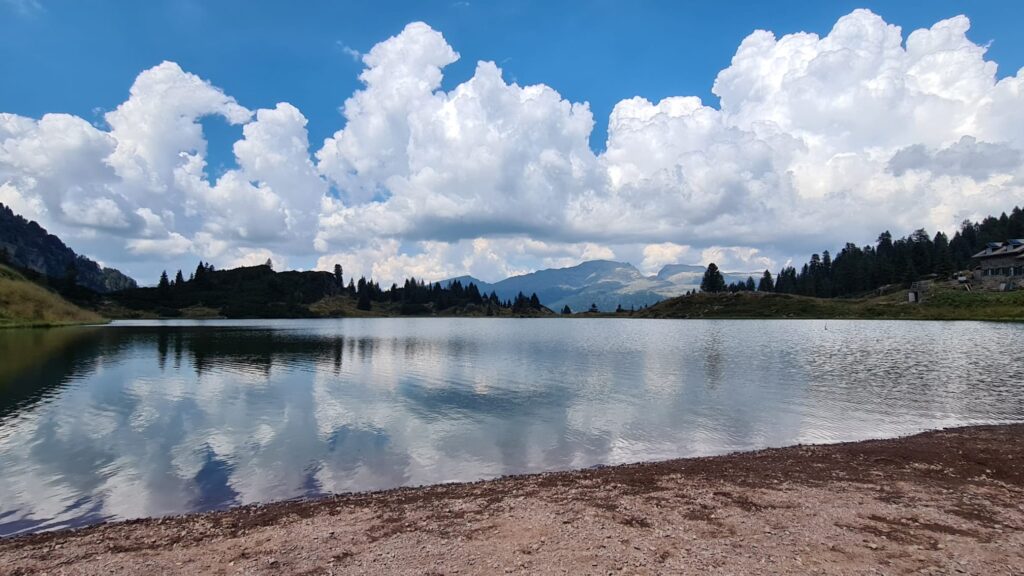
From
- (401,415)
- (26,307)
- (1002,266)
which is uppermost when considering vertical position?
(1002,266)

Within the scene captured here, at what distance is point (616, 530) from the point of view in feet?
51.6

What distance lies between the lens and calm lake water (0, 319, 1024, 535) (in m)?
24.8

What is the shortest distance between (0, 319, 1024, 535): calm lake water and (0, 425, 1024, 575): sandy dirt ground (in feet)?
14.7

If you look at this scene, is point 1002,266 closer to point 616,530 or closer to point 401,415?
point 401,415

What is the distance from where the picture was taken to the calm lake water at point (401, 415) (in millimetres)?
24828

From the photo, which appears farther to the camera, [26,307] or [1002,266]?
[1002,266]

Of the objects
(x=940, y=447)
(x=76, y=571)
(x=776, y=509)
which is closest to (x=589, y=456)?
(x=776, y=509)

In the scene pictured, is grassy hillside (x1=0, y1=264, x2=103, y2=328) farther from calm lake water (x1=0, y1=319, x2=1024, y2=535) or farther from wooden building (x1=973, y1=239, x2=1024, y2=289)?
wooden building (x1=973, y1=239, x2=1024, y2=289)

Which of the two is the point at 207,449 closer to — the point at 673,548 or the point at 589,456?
the point at 589,456

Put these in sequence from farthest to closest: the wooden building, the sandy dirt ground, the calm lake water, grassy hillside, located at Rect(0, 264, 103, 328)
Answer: the wooden building
grassy hillside, located at Rect(0, 264, 103, 328)
the calm lake water
the sandy dirt ground

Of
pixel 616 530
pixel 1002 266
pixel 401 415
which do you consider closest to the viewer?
pixel 616 530

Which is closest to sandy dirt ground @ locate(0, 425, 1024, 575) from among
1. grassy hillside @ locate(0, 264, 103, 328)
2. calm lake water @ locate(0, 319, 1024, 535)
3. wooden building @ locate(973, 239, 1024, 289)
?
calm lake water @ locate(0, 319, 1024, 535)

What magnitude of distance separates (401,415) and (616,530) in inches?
1014

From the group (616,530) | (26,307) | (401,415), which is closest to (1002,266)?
(401,415)
